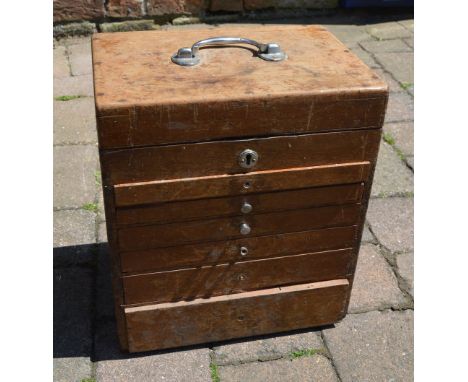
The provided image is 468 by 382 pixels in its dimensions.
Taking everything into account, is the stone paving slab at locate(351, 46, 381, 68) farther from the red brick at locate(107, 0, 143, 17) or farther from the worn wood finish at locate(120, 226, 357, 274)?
the worn wood finish at locate(120, 226, 357, 274)

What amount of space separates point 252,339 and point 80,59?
2936mm

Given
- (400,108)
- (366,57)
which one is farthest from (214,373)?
(366,57)

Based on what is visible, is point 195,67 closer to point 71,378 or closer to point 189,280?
point 189,280

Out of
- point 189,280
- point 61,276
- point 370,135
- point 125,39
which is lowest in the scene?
point 61,276

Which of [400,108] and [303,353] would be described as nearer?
[303,353]

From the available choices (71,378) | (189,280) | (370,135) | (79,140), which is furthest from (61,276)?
(370,135)

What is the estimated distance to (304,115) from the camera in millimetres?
1633

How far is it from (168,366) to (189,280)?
361 millimetres

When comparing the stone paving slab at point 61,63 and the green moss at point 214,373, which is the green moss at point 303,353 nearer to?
the green moss at point 214,373

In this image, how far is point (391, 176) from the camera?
317 cm

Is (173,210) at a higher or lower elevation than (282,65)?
lower

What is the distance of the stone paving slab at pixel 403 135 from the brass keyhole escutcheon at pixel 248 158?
1.95 m

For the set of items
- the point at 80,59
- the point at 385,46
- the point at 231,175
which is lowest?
the point at 80,59

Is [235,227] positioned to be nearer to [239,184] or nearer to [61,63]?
[239,184]
